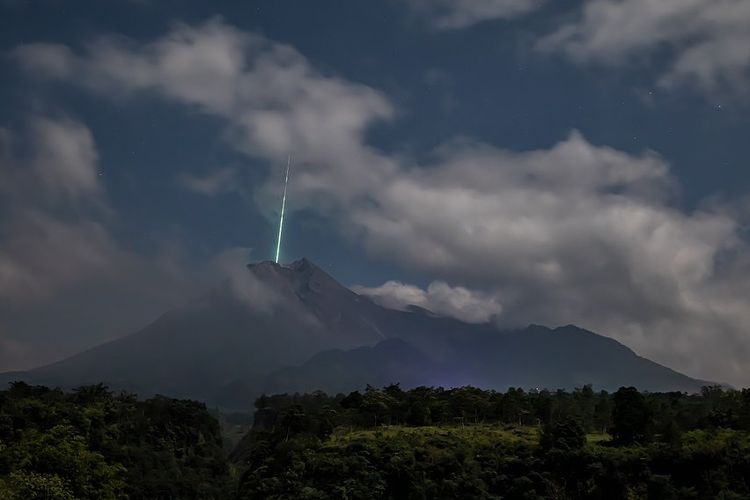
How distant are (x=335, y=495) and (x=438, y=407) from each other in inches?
1242

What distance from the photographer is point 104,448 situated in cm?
9900

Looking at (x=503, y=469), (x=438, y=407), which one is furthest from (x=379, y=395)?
(x=503, y=469)

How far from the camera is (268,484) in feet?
254

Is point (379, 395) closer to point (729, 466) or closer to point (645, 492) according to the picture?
point (645, 492)

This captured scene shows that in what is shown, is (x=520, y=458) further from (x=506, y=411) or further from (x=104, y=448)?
(x=104, y=448)

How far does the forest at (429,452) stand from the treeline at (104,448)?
0.79ft

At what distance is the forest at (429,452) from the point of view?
69.3 metres

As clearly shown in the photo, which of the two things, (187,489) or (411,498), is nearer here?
(411,498)

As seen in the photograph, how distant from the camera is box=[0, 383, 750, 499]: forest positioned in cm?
6931

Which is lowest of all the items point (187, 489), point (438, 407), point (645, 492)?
point (187, 489)

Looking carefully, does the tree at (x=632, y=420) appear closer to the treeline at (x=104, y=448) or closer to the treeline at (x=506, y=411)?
the treeline at (x=506, y=411)

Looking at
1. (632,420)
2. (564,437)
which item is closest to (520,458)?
(564,437)

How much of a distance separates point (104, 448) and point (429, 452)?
51.0 meters

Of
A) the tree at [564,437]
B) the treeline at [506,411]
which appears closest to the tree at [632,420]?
the treeline at [506,411]
